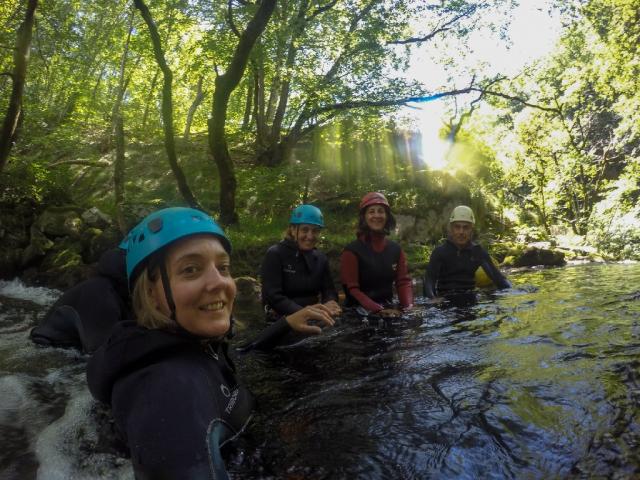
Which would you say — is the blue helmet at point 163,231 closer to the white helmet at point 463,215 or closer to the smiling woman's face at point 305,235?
the smiling woman's face at point 305,235

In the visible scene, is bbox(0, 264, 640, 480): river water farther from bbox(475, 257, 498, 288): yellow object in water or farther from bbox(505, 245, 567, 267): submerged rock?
bbox(505, 245, 567, 267): submerged rock

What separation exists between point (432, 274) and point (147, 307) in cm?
640

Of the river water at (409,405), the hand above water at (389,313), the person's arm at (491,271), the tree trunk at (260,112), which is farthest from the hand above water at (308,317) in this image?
the tree trunk at (260,112)

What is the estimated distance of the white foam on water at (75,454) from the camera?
263cm

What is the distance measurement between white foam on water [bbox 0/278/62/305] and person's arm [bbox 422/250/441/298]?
7.45 m

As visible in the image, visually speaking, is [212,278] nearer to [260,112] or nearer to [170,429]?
[170,429]

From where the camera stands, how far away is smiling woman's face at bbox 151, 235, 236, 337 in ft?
6.56

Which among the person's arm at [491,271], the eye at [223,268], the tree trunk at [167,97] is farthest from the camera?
the tree trunk at [167,97]

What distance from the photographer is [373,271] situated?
6746mm

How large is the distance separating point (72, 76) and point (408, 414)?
21.0m

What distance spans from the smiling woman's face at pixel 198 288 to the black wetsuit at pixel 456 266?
624cm

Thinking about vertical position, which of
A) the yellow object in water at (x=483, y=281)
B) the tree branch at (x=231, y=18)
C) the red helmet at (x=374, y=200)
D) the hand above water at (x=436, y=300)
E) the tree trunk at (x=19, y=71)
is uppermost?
the tree branch at (x=231, y=18)

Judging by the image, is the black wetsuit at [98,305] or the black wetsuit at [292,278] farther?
the black wetsuit at [292,278]

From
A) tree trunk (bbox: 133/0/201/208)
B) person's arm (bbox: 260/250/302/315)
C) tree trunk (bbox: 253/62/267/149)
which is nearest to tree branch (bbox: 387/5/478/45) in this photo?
tree trunk (bbox: 253/62/267/149)
